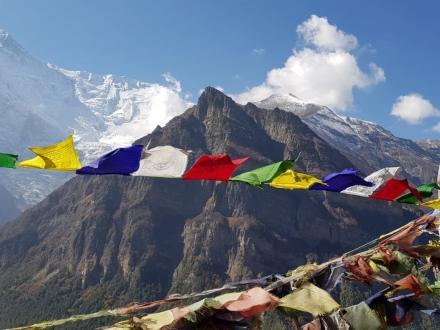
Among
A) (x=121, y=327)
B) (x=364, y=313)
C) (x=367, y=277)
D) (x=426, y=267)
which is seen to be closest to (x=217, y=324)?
(x=121, y=327)

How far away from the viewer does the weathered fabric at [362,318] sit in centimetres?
669

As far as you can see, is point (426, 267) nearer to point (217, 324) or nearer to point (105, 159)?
point (217, 324)

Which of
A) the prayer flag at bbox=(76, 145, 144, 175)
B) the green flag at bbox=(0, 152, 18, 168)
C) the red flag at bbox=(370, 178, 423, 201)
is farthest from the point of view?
the red flag at bbox=(370, 178, 423, 201)

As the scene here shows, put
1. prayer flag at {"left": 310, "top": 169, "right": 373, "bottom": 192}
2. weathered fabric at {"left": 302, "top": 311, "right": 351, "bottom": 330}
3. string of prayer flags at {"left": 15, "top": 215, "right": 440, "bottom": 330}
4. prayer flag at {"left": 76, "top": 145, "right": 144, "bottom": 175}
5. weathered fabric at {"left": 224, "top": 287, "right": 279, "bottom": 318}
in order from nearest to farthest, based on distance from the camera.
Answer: weathered fabric at {"left": 224, "top": 287, "right": 279, "bottom": 318}, string of prayer flags at {"left": 15, "top": 215, "right": 440, "bottom": 330}, weathered fabric at {"left": 302, "top": 311, "right": 351, "bottom": 330}, prayer flag at {"left": 76, "top": 145, "right": 144, "bottom": 175}, prayer flag at {"left": 310, "top": 169, "right": 373, "bottom": 192}

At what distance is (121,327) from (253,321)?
5.32 feet

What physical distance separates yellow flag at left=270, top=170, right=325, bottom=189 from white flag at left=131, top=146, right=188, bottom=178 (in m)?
2.41

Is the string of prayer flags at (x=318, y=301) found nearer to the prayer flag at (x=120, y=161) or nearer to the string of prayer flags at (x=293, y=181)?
the string of prayer flags at (x=293, y=181)

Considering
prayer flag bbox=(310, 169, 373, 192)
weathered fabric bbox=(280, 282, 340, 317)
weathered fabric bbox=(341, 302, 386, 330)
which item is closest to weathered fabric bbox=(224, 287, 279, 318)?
weathered fabric bbox=(280, 282, 340, 317)

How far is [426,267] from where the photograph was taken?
31.4ft

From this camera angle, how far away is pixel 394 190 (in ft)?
41.2

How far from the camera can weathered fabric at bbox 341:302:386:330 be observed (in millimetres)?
6688

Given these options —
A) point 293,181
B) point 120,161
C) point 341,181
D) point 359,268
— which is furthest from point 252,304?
point 341,181

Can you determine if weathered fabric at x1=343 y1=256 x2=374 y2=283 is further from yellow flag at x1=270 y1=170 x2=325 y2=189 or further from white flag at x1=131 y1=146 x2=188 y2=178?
yellow flag at x1=270 y1=170 x2=325 y2=189

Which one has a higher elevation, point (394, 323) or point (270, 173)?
point (270, 173)
